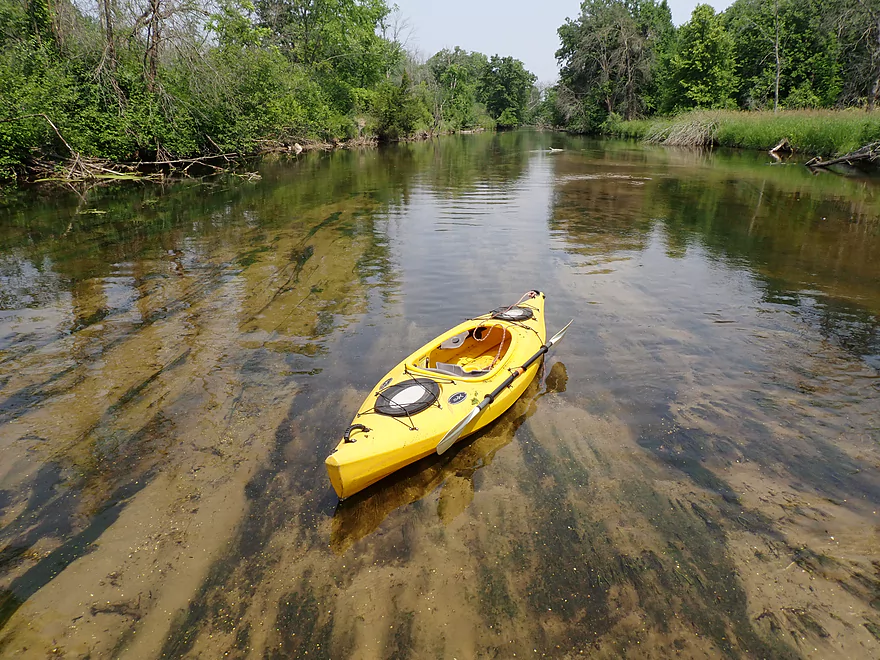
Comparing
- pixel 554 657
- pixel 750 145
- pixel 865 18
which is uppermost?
pixel 865 18

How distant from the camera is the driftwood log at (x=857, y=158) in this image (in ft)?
63.2

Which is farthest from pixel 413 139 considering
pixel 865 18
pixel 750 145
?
pixel 865 18

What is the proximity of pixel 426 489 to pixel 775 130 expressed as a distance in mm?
31184

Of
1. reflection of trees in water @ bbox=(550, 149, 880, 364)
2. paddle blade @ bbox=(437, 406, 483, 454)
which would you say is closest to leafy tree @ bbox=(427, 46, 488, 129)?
reflection of trees in water @ bbox=(550, 149, 880, 364)

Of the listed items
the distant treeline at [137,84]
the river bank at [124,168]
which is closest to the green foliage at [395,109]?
the distant treeline at [137,84]

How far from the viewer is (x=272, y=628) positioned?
2.98 meters

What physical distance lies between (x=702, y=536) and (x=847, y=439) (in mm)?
2088

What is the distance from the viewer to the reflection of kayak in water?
12.3 feet

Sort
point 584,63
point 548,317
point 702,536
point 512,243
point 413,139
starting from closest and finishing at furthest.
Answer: point 702,536 < point 548,317 < point 512,243 < point 413,139 < point 584,63

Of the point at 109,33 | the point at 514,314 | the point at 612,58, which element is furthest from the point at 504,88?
the point at 514,314

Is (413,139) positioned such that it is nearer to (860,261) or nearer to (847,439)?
(860,261)

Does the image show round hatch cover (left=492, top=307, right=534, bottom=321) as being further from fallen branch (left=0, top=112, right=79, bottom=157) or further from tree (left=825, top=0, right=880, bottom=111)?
tree (left=825, top=0, right=880, bottom=111)

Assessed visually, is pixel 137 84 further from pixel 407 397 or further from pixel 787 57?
pixel 787 57

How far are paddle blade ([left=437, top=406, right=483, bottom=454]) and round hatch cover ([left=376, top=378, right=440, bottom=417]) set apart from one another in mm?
314
